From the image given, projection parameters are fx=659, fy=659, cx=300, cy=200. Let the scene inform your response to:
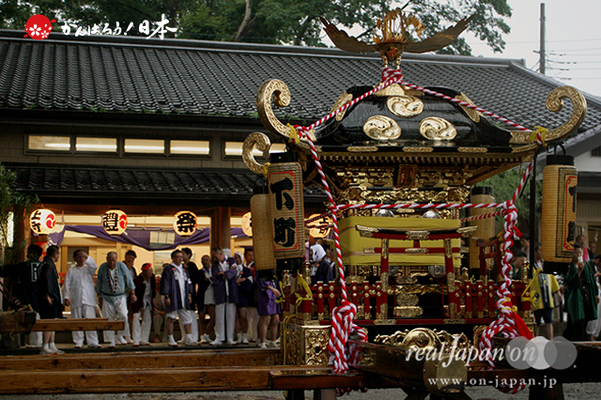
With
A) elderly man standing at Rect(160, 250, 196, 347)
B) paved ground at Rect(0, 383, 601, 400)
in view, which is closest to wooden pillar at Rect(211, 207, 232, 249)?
elderly man standing at Rect(160, 250, 196, 347)

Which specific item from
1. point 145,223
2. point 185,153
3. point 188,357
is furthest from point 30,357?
point 145,223

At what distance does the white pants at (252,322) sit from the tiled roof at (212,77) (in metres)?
4.62

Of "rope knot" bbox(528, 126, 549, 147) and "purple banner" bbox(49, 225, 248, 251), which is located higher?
"rope knot" bbox(528, 126, 549, 147)

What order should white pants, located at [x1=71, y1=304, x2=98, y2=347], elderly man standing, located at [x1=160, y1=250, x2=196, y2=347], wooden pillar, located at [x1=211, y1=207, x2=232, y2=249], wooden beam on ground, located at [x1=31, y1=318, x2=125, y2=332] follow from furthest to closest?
wooden pillar, located at [x1=211, y1=207, x2=232, y2=249]
elderly man standing, located at [x1=160, y1=250, x2=196, y2=347]
white pants, located at [x1=71, y1=304, x2=98, y2=347]
wooden beam on ground, located at [x1=31, y1=318, x2=125, y2=332]

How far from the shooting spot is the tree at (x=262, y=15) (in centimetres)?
2906

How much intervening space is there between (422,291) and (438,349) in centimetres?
79

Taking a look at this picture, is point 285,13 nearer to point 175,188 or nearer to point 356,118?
point 175,188

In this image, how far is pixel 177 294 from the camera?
1422 centimetres

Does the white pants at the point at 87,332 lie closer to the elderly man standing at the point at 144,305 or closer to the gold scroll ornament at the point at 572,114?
the elderly man standing at the point at 144,305

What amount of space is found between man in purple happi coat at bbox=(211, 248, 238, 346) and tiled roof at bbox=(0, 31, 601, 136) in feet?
11.7

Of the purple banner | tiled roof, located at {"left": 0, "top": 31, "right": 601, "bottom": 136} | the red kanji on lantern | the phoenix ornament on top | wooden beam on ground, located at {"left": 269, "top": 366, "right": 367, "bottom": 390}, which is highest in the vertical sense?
the red kanji on lantern

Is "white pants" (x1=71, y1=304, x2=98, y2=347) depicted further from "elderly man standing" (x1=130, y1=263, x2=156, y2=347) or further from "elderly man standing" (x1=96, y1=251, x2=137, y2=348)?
"elderly man standing" (x1=130, y1=263, x2=156, y2=347)

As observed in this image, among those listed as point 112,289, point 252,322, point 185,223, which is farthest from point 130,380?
point 185,223

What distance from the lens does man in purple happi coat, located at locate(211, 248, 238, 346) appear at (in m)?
14.7
